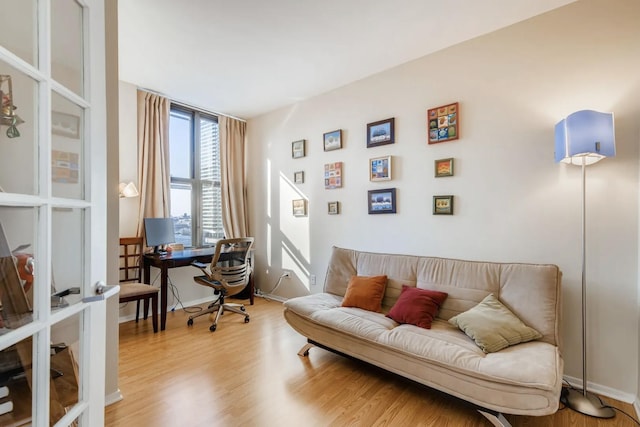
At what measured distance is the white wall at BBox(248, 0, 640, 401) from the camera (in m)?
1.88

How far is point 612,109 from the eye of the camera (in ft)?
6.26

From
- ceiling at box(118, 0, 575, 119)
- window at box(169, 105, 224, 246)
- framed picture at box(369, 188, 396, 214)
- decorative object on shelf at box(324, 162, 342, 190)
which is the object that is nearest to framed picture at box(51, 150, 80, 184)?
ceiling at box(118, 0, 575, 119)

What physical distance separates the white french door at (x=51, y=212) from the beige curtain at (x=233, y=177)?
3.12 meters

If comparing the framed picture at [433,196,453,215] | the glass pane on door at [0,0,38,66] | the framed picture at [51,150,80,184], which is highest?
the glass pane on door at [0,0,38,66]

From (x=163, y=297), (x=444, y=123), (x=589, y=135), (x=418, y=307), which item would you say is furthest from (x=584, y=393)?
(x=163, y=297)

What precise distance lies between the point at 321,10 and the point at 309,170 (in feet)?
5.99

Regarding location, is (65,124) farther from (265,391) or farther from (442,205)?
(442,205)

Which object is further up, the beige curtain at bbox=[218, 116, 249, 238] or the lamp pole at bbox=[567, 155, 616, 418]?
the beige curtain at bbox=[218, 116, 249, 238]

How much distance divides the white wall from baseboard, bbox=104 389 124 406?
7.52ft

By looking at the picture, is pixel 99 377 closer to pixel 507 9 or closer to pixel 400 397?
pixel 400 397

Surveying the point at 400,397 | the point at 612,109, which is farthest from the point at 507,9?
the point at 400,397

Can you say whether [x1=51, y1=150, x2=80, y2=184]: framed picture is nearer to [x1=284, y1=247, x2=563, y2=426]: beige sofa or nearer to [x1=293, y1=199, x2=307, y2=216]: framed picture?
[x1=284, y1=247, x2=563, y2=426]: beige sofa

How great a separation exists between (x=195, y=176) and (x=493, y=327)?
150 inches

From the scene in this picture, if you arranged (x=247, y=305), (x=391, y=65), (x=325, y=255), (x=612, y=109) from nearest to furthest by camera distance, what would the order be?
(x=612, y=109)
(x=391, y=65)
(x=325, y=255)
(x=247, y=305)
